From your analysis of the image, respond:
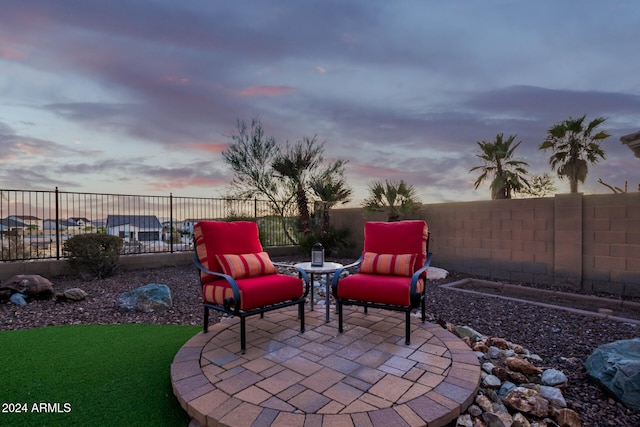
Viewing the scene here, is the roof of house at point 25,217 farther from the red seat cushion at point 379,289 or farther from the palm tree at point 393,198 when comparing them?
the palm tree at point 393,198

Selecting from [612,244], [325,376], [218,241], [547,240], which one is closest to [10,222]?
[218,241]

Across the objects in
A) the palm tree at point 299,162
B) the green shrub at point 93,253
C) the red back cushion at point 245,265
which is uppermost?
the palm tree at point 299,162

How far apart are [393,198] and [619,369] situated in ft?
17.1

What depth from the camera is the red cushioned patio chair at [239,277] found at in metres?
2.64

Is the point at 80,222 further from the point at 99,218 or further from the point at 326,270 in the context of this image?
the point at 326,270

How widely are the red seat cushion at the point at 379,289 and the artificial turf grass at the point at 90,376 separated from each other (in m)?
1.61

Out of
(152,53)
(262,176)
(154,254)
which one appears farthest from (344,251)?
(152,53)

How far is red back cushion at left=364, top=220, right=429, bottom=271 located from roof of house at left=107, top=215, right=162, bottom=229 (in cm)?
588

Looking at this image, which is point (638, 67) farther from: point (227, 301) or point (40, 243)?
point (40, 243)

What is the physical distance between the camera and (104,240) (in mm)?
6152

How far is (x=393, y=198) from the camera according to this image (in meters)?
7.15

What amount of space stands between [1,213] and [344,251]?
7391mm

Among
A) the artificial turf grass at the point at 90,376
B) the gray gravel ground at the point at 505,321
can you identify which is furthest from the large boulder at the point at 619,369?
the artificial turf grass at the point at 90,376

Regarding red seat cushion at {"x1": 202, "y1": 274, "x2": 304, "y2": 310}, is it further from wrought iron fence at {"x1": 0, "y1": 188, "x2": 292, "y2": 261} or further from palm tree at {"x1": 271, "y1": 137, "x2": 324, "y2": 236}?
palm tree at {"x1": 271, "y1": 137, "x2": 324, "y2": 236}
